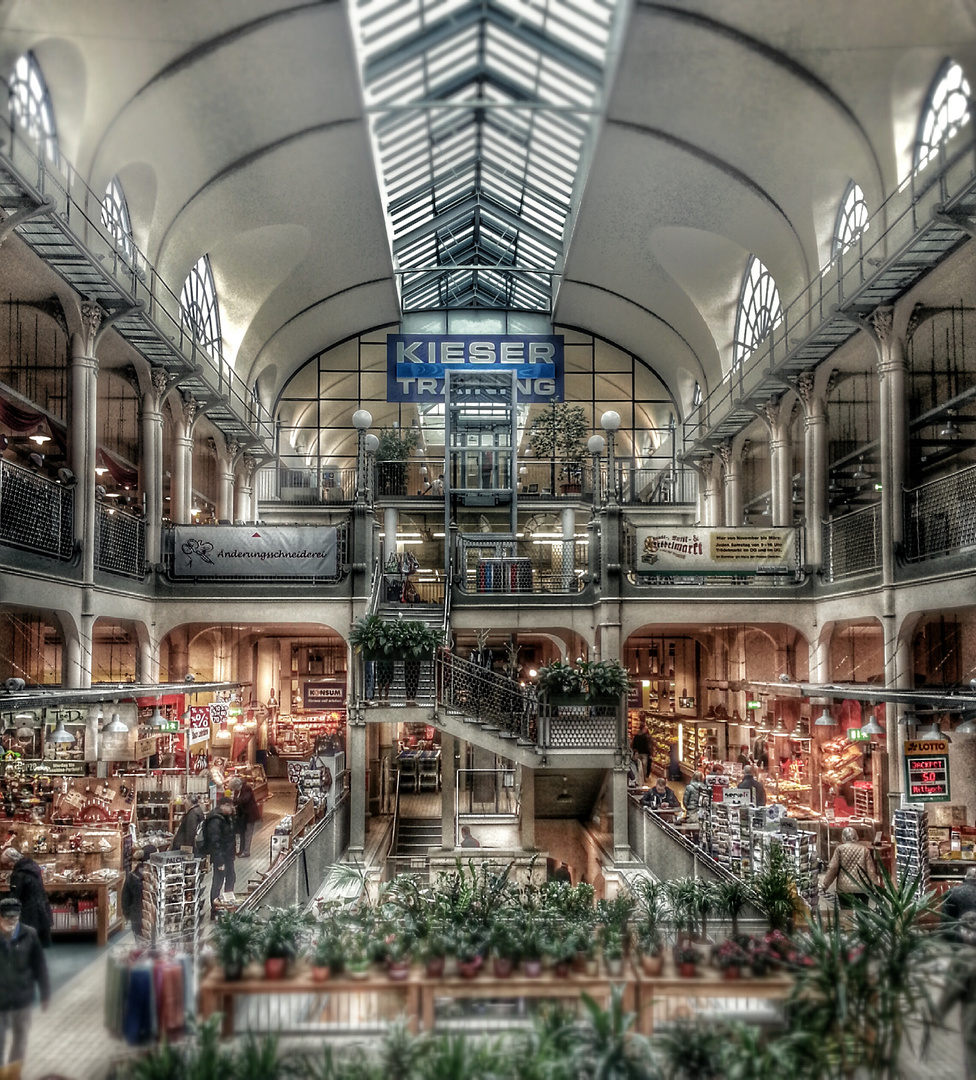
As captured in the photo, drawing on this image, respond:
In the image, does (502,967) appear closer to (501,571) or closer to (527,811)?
(527,811)

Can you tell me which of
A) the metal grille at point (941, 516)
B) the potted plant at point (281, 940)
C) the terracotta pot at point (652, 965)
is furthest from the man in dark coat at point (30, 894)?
the metal grille at point (941, 516)

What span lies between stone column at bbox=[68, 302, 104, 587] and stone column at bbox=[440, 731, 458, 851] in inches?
254

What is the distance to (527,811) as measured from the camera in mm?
19625

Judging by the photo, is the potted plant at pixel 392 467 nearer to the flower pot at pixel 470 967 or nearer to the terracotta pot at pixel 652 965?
the flower pot at pixel 470 967

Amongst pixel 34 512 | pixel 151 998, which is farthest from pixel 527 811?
pixel 151 998

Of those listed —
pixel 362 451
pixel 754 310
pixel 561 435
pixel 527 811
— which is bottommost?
pixel 527 811

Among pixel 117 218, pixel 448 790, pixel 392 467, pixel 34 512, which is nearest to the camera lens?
pixel 34 512

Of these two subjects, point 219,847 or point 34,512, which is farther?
point 34,512

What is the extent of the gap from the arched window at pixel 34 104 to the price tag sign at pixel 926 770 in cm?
1426

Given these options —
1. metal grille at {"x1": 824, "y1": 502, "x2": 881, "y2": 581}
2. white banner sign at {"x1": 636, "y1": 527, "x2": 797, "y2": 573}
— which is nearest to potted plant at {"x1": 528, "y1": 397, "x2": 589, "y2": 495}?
white banner sign at {"x1": 636, "y1": 527, "x2": 797, "y2": 573}

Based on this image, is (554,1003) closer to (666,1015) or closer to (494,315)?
(666,1015)

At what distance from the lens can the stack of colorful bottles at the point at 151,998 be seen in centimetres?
770

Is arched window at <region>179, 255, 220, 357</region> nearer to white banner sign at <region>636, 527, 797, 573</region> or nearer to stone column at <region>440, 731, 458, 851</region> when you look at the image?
stone column at <region>440, 731, 458, 851</region>

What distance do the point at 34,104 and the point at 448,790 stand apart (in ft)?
42.5
